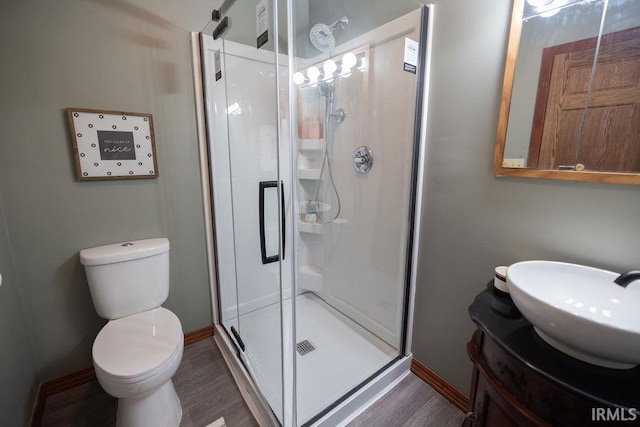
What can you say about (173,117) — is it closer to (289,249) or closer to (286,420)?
(289,249)

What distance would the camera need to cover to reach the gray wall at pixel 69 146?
1.31m

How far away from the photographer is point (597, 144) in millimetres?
942

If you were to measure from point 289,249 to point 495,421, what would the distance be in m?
0.90

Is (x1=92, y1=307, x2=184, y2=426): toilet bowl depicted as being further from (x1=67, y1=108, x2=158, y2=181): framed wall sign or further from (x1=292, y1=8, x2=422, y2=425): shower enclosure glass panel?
(x1=67, y1=108, x2=158, y2=181): framed wall sign

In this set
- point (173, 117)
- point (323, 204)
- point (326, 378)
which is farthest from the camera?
point (323, 204)

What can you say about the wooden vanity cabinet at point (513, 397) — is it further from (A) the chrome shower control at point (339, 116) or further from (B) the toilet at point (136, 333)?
(A) the chrome shower control at point (339, 116)

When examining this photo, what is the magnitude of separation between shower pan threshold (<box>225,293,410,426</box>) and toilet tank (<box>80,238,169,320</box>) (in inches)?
22.9

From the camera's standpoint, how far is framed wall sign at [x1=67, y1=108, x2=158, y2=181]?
4.74 feet

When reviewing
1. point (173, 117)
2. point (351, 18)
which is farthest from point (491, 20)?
point (173, 117)

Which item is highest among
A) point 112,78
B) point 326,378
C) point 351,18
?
point 351,18

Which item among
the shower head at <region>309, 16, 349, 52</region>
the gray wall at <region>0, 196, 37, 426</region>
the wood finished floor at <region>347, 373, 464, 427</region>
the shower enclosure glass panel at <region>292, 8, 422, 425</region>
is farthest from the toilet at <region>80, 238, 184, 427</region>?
the shower head at <region>309, 16, 349, 52</region>

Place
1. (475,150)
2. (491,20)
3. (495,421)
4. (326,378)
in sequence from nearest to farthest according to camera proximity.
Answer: (495,421) → (491,20) → (475,150) → (326,378)

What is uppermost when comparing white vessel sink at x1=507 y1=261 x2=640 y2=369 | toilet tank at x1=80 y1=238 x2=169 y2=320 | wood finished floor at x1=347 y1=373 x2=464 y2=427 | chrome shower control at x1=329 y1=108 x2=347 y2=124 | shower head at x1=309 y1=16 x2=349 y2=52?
shower head at x1=309 y1=16 x2=349 y2=52

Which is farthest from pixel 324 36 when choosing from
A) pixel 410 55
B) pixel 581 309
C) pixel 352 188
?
pixel 581 309
